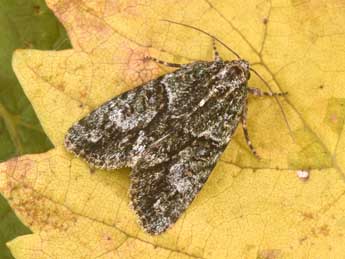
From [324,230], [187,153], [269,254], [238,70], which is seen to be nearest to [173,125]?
[187,153]

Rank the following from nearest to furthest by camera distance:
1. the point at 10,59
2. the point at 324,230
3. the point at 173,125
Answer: the point at 324,230, the point at 173,125, the point at 10,59

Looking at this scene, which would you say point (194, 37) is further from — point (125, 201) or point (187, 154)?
point (125, 201)

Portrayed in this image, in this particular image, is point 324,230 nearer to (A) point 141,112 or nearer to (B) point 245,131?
(B) point 245,131

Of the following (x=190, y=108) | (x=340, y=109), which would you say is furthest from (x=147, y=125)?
(x=340, y=109)

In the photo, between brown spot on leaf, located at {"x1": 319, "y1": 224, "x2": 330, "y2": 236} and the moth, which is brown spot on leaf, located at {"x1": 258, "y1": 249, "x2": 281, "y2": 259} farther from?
the moth

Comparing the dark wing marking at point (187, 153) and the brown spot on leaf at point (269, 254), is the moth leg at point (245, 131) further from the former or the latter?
the brown spot on leaf at point (269, 254)

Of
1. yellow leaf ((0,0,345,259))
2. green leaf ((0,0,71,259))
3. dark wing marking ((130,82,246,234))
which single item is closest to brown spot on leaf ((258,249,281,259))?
yellow leaf ((0,0,345,259))

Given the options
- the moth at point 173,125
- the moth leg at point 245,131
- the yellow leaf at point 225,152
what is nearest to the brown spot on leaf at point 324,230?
the yellow leaf at point 225,152
